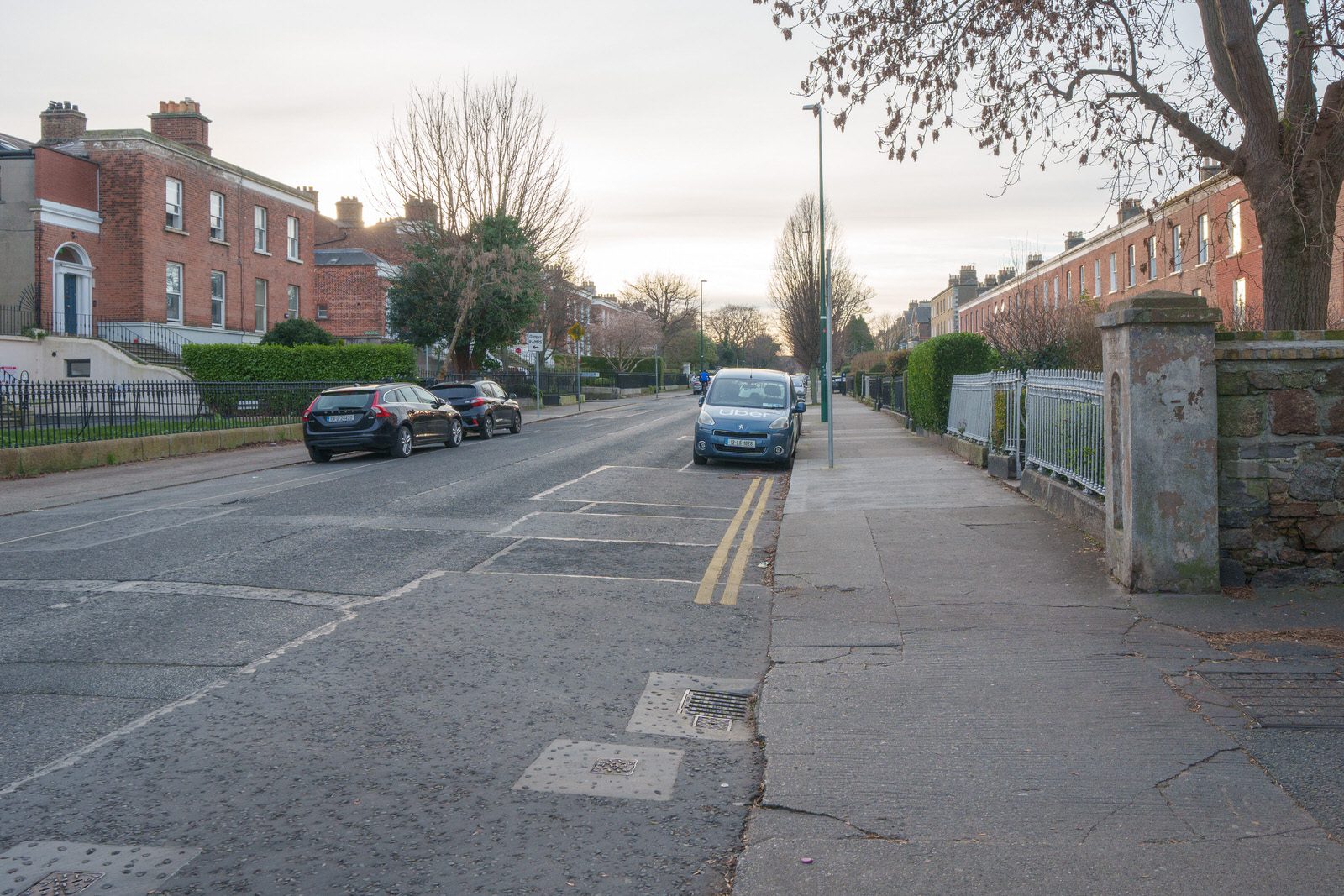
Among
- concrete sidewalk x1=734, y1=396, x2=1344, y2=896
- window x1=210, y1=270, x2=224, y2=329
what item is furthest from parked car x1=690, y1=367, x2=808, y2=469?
window x1=210, y1=270, x2=224, y2=329

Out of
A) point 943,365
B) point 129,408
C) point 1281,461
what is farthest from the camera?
point 943,365

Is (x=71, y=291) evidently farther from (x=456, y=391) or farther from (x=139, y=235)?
(x=456, y=391)

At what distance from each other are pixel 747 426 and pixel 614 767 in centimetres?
1372

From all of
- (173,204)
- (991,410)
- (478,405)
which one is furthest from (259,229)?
(991,410)

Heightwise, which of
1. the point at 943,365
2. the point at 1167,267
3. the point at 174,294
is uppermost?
the point at 1167,267

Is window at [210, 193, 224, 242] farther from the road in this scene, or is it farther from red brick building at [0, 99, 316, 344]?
the road

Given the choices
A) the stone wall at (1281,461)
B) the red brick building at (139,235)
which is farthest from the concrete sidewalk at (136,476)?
the stone wall at (1281,461)

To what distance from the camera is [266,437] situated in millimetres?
24000

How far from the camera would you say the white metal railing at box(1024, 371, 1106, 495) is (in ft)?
31.8

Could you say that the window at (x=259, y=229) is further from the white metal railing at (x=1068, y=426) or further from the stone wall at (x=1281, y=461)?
the stone wall at (x=1281, y=461)

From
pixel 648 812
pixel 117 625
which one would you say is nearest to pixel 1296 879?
pixel 648 812

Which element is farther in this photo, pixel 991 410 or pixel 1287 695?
pixel 991 410

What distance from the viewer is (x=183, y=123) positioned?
124 feet

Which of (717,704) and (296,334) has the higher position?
(296,334)
